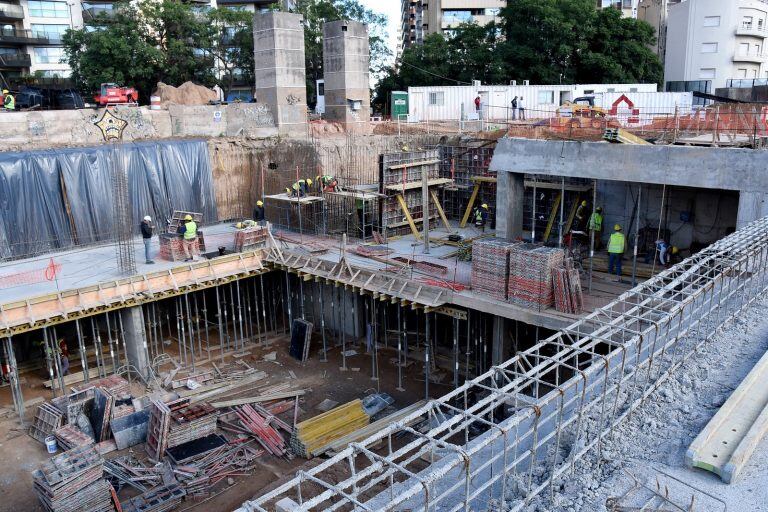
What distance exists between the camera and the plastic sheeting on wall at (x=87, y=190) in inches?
954

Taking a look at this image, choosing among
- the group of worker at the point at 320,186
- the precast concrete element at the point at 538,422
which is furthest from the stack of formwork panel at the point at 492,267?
the group of worker at the point at 320,186

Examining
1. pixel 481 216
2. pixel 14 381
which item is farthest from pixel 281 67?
pixel 14 381

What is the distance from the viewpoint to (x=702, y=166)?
59.1 feet

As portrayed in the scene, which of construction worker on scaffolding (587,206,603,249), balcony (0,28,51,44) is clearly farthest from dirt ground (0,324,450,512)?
balcony (0,28,51,44)

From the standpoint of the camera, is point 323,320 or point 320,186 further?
point 320,186

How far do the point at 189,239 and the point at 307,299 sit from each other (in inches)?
217

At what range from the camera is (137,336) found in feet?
71.0

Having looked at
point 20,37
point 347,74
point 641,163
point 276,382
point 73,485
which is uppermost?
point 20,37

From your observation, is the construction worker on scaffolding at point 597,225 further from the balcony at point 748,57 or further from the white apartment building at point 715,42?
the balcony at point 748,57

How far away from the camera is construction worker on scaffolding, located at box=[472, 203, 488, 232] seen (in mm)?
26688

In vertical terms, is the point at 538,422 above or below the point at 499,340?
A: above

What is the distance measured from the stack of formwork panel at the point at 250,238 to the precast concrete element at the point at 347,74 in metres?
15.5

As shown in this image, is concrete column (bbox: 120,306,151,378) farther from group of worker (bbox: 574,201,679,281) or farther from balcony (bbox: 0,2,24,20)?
balcony (bbox: 0,2,24,20)

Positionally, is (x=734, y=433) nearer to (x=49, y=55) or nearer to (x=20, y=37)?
(x=20, y=37)
